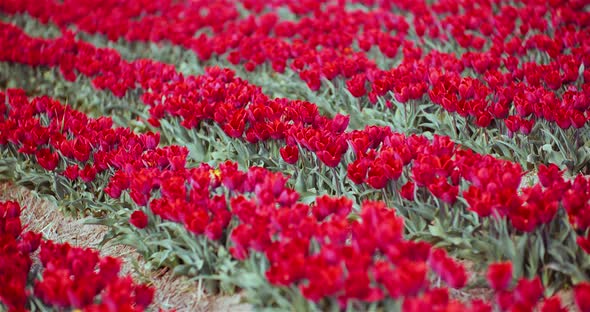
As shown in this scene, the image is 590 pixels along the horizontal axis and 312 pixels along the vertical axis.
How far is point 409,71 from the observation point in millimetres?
4152

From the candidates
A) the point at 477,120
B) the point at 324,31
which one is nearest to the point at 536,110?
the point at 477,120

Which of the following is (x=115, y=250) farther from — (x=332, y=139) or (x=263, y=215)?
(x=332, y=139)

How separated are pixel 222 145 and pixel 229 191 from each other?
3.47 feet

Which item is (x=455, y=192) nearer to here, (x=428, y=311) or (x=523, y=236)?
(x=523, y=236)

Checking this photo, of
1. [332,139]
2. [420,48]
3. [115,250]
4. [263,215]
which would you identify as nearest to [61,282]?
[263,215]

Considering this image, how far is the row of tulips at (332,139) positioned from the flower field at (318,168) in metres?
0.01

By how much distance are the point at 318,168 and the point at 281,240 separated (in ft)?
3.29

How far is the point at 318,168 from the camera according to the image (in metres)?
3.29

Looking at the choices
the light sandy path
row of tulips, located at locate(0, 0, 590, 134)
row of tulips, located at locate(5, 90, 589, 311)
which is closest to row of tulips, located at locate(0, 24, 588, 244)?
row of tulips, located at locate(5, 90, 589, 311)

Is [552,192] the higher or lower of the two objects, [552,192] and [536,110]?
the lower

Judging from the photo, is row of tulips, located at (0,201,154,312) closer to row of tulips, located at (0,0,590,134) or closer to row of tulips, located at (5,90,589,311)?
row of tulips, located at (5,90,589,311)

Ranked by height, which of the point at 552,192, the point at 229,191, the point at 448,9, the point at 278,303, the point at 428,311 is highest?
the point at 448,9

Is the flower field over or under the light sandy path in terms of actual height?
over

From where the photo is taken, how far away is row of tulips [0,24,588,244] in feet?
8.01
